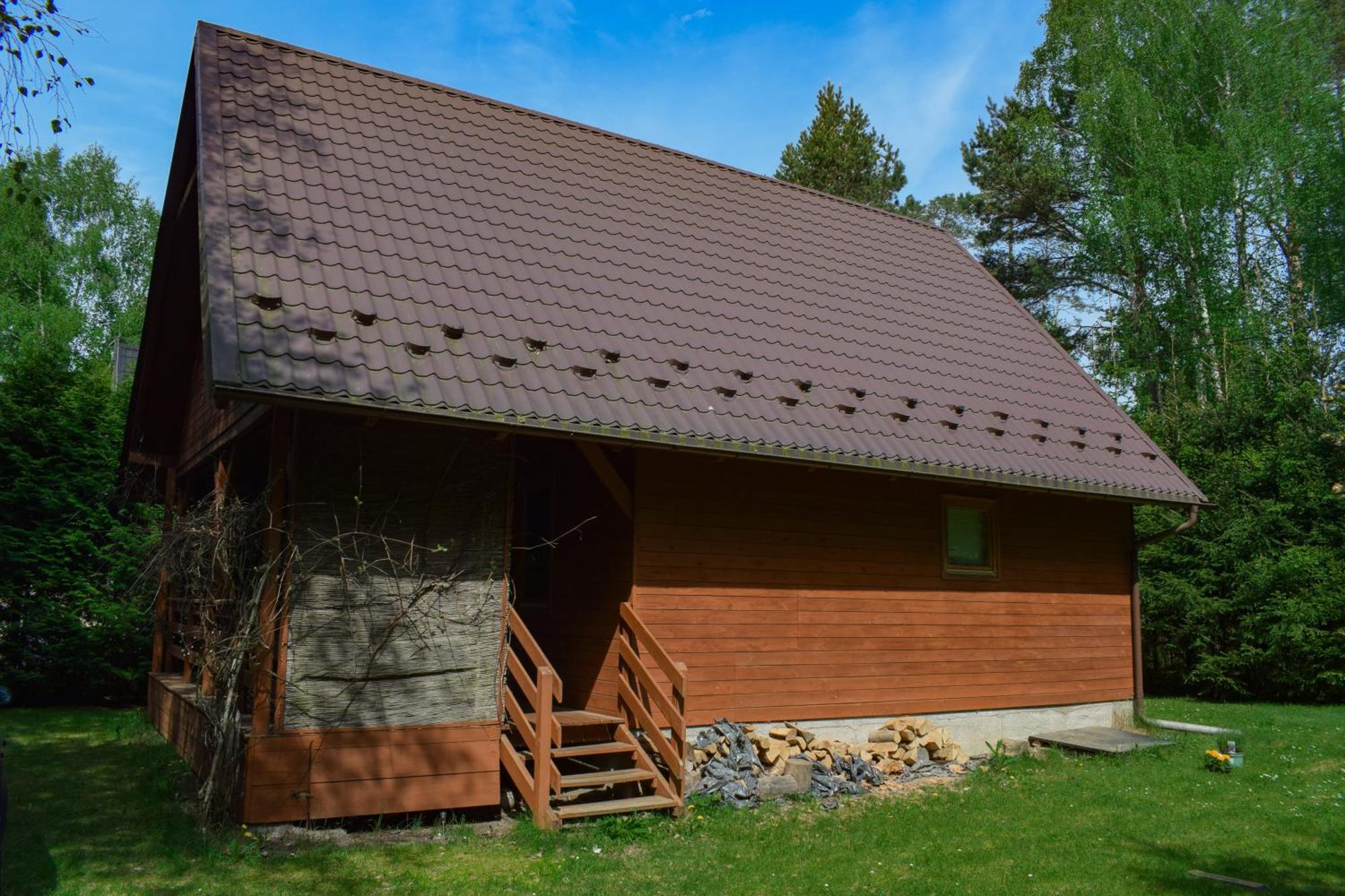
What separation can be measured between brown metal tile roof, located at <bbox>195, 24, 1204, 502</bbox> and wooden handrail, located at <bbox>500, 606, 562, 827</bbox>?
1.65 meters

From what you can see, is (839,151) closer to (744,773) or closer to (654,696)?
(744,773)

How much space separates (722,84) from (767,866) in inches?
457

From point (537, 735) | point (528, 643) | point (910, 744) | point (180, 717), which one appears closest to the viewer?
point (537, 735)

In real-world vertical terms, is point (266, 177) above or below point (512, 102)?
below

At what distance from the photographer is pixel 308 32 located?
494 inches

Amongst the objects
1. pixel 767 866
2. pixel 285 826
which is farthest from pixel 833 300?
pixel 285 826

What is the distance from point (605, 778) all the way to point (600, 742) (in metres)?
0.85

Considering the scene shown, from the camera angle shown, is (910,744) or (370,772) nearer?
(370,772)

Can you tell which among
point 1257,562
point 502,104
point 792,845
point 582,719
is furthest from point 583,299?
point 1257,562

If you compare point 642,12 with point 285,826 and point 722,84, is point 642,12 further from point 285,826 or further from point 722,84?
point 285,826

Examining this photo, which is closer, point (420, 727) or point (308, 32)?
point (420, 727)

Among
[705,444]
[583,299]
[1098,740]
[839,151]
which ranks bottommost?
[1098,740]

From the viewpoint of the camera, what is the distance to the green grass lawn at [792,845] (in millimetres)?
5684

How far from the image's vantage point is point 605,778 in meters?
6.93
